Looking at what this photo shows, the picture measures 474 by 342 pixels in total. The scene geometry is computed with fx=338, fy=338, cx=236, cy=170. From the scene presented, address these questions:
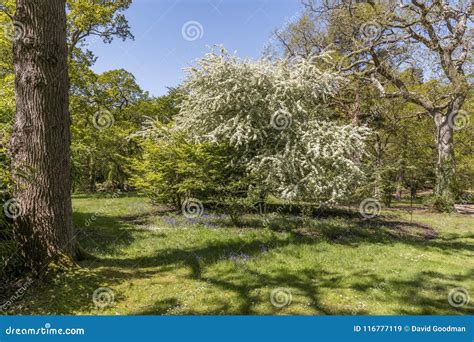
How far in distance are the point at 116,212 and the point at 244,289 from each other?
1156 centimetres

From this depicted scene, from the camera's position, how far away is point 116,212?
55.0 feet

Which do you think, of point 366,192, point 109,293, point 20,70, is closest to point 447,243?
point 366,192

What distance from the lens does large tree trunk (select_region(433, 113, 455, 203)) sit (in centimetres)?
2245

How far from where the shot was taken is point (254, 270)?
8086 mm

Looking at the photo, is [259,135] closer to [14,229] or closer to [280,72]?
[280,72]
